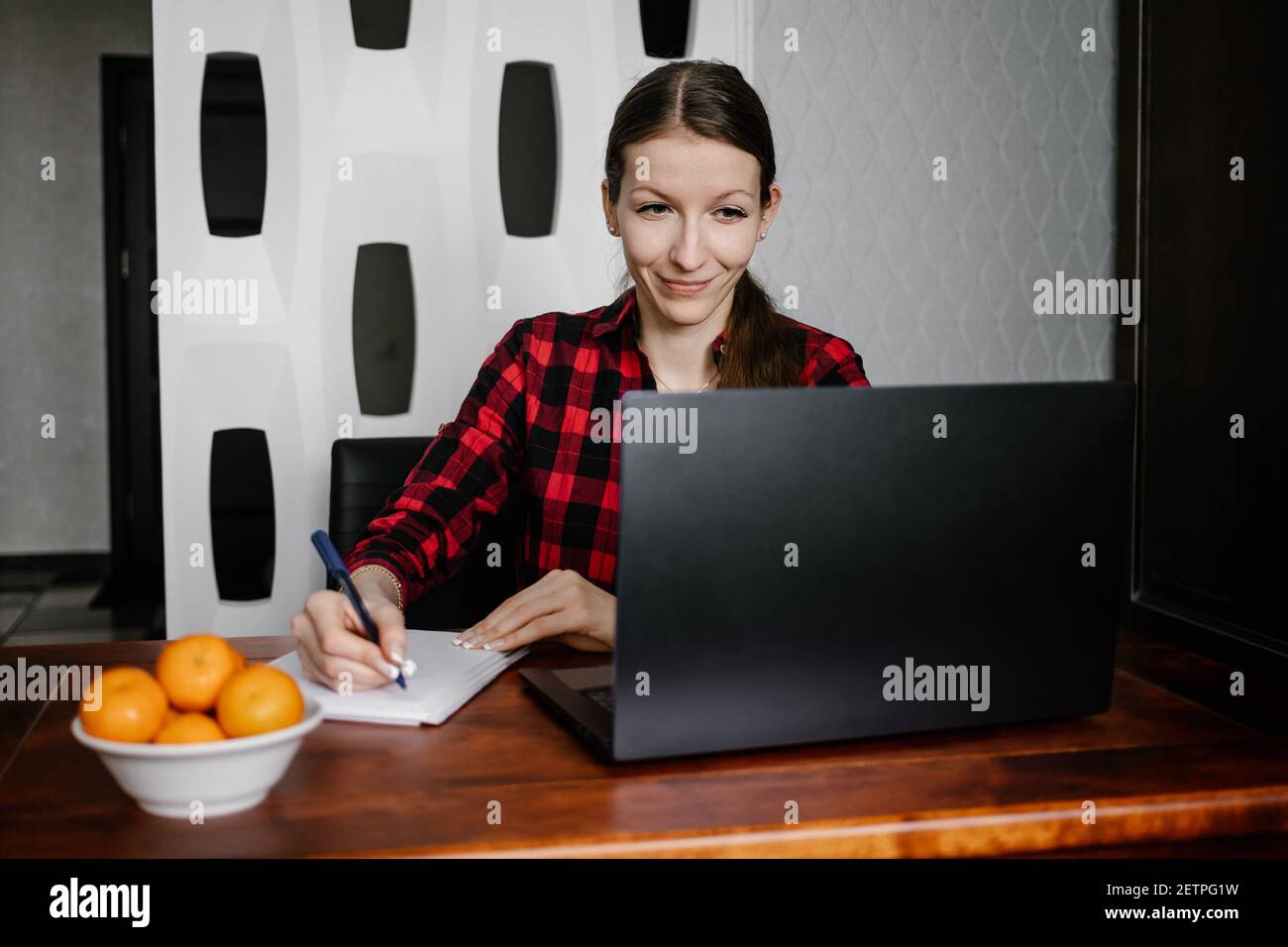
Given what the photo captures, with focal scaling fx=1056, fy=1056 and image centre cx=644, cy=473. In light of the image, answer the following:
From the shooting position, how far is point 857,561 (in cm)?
83

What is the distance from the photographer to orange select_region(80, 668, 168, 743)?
0.73 metres

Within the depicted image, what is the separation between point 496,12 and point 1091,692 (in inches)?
75.2

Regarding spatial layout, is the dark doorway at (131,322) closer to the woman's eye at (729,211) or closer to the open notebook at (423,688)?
the woman's eye at (729,211)

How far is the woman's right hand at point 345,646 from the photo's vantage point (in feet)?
3.17

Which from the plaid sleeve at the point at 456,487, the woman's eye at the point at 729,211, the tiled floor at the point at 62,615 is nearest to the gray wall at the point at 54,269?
the tiled floor at the point at 62,615

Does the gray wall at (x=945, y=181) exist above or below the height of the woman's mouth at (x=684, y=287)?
above

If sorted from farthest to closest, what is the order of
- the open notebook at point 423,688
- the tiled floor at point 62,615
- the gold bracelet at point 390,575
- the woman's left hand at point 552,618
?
the tiled floor at point 62,615
the gold bracelet at point 390,575
the woman's left hand at point 552,618
the open notebook at point 423,688

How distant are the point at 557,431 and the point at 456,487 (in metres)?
0.20

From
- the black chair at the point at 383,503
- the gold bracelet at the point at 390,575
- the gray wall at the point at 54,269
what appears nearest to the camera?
the gold bracelet at the point at 390,575

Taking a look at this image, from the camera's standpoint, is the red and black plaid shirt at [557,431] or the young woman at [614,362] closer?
the young woman at [614,362]

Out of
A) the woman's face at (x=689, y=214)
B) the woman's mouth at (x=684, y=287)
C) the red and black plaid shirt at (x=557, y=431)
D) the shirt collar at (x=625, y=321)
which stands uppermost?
the woman's face at (x=689, y=214)

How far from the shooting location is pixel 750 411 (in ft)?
2.56

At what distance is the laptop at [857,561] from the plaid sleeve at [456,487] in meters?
0.54

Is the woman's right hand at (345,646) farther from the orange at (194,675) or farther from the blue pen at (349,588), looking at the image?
the orange at (194,675)
